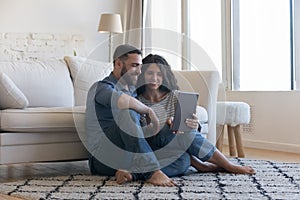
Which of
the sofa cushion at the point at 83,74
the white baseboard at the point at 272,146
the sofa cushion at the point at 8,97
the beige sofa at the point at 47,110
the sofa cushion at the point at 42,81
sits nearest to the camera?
the beige sofa at the point at 47,110

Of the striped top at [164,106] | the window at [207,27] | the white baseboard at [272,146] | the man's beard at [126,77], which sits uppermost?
the window at [207,27]

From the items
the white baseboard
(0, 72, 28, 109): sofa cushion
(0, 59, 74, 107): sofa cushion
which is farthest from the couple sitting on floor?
the white baseboard

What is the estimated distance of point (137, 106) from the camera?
7.92 feet

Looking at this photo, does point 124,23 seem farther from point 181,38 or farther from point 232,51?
point 232,51

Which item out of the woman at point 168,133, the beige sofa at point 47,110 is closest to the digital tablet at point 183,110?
the woman at point 168,133

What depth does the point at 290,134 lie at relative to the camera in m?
4.08

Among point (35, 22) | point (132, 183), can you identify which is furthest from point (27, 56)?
point (132, 183)

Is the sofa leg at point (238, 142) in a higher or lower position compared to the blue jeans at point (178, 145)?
lower

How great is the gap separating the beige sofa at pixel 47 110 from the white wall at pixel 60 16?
76.1 inches

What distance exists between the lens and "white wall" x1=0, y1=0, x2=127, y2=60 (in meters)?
5.26

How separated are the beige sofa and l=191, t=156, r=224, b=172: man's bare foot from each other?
54cm

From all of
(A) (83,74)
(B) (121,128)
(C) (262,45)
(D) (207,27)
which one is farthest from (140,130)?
(D) (207,27)

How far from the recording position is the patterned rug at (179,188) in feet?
6.67

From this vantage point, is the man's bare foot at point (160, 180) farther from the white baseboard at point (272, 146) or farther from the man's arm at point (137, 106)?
the white baseboard at point (272, 146)
